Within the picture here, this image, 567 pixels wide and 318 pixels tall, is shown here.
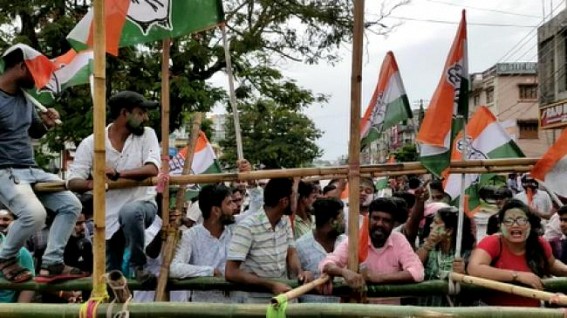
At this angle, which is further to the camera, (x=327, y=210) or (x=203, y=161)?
(x=203, y=161)

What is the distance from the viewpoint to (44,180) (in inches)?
166

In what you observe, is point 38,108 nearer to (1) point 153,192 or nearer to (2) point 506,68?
(1) point 153,192

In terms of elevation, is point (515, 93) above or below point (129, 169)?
above

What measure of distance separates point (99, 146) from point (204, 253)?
1659mm

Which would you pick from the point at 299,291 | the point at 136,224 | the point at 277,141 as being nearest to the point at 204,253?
the point at 136,224

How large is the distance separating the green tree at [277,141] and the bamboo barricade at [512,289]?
101ft

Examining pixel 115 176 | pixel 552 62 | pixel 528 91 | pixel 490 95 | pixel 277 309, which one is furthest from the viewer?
pixel 490 95

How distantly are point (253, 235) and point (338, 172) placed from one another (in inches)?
26.4

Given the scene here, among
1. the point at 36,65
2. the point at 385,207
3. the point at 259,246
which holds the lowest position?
the point at 259,246

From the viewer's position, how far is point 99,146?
3264mm

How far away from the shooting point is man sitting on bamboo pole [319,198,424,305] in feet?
12.1

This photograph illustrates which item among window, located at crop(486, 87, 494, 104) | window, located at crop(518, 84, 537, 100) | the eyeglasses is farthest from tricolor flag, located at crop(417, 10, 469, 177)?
window, located at crop(486, 87, 494, 104)

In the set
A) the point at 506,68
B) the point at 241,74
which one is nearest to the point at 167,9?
the point at 241,74

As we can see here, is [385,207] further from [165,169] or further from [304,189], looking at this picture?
[304,189]
